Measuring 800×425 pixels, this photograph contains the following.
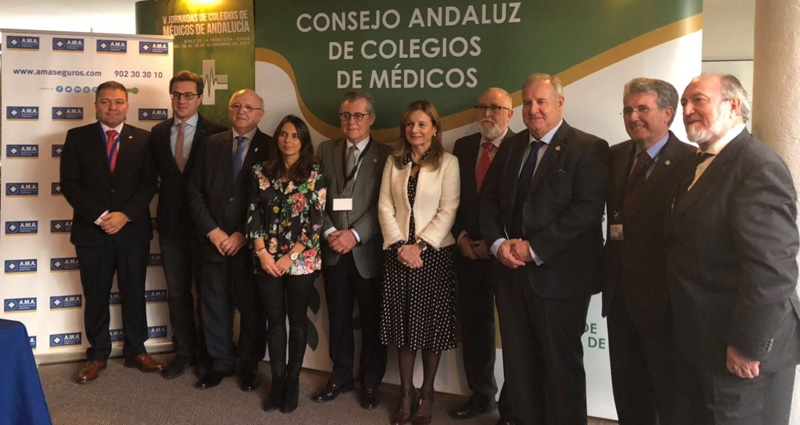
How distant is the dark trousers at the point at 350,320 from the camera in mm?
3609

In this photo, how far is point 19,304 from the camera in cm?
430

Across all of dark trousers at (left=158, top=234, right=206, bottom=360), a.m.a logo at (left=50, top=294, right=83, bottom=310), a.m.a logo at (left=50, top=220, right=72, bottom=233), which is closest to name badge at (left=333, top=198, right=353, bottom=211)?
dark trousers at (left=158, top=234, right=206, bottom=360)

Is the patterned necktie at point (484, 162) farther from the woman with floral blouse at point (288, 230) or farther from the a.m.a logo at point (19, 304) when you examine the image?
the a.m.a logo at point (19, 304)

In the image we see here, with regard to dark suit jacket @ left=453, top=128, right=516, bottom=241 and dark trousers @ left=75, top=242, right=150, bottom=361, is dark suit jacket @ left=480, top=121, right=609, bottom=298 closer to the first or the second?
dark suit jacket @ left=453, top=128, right=516, bottom=241

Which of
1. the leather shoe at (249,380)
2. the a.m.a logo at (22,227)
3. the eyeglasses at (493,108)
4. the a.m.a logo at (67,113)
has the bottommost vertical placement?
the leather shoe at (249,380)

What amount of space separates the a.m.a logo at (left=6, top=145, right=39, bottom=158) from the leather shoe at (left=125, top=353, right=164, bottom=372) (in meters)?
1.53

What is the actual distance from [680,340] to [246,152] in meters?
2.56

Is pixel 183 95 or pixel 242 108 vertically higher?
pixel 183 95

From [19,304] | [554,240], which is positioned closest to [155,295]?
[19,304]

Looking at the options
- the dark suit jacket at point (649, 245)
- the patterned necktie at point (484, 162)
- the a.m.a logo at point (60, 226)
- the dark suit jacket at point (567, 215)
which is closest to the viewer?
the dark suit jacket at point (649, 245)

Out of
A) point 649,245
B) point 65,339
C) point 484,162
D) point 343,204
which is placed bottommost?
point 65,339

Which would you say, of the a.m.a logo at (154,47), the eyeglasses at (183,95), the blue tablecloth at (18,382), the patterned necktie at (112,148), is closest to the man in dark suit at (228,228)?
the eyeglasses at (183,95)

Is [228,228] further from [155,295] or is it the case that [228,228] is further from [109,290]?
[155,295]

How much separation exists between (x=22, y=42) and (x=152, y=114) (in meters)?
0.93
